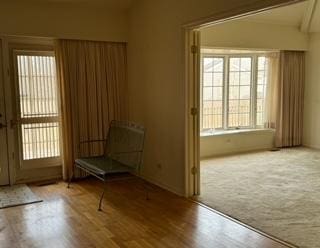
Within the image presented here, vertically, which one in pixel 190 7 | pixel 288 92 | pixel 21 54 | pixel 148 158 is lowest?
pixel 148 158

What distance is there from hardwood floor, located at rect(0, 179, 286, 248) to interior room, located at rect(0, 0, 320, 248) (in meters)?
0.02

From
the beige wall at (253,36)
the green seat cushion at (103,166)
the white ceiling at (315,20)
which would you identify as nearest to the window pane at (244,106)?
the beige wall at (253,36)

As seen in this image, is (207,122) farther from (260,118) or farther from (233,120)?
(260,118)

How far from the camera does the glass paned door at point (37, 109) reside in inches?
194

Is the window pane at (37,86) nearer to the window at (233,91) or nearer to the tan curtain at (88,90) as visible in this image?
the tan curtain at (88,90)

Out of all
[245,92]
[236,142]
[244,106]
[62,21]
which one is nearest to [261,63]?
[245,92]

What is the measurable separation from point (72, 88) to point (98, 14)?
3.75 ft

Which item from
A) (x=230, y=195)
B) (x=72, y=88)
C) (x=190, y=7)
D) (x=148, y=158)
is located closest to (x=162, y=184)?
(x=148, y=158)

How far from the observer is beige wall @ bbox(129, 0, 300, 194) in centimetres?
429

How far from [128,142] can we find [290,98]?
13.8 feet

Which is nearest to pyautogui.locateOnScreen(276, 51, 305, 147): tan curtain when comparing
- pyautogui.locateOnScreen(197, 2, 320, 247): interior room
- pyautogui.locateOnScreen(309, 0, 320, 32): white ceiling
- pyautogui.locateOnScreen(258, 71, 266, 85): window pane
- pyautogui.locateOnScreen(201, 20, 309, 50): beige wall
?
pyautogui.locateOnScreen(197, 2, 320, 247): interior room

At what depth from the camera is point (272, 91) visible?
292 inches

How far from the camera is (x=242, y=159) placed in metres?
6.49

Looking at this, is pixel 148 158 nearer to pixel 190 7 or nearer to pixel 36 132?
pixel 36 132
